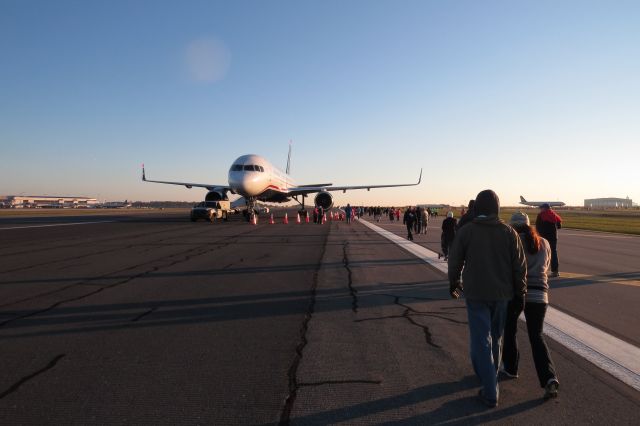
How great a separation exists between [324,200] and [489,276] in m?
33.0

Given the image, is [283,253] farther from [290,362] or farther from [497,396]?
[497,396]

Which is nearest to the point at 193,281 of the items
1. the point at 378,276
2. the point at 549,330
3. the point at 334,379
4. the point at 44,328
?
the point at 44,328

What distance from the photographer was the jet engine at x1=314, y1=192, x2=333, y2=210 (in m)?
36.4

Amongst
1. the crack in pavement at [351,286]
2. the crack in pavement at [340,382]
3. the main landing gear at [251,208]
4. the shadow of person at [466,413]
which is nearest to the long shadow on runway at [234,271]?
the crack in pavement at [351,286]

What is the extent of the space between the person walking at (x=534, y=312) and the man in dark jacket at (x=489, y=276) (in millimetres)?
248

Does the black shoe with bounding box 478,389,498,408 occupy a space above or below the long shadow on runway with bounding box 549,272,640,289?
above

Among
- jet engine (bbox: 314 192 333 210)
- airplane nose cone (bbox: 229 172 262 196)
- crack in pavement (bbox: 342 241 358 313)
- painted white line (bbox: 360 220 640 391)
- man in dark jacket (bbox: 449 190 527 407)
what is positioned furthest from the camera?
jet engine (bbox: 314 192 333 210)

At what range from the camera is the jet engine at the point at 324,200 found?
36438mm

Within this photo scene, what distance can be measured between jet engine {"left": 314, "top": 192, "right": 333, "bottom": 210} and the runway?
26881mm

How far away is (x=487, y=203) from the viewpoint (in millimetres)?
3717

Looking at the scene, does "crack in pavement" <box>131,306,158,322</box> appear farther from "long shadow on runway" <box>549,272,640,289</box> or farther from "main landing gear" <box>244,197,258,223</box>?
"main landing gear" <box>244,197,258,223</box>

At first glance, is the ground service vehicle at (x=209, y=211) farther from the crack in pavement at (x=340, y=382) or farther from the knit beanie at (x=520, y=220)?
the knit beanie at (x=520, y=220)

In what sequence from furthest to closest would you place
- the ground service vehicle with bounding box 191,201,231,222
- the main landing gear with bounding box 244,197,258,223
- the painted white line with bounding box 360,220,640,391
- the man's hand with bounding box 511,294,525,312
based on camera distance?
the ground service vehicle with bounding box 191,201,231,222, the main landing gear with bounding box 244,197,258,223, the painted white line with bounding box 360,220,640,391, the man's hand with bounding box 511,294,525,312

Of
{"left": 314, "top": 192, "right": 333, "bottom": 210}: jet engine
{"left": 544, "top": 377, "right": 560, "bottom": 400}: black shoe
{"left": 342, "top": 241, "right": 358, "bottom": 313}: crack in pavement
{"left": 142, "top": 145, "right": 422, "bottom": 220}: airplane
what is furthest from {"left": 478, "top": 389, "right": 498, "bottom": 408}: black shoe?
{"left": 314, "top": 192, "right": 333, "bottom": 210}: jet engine
